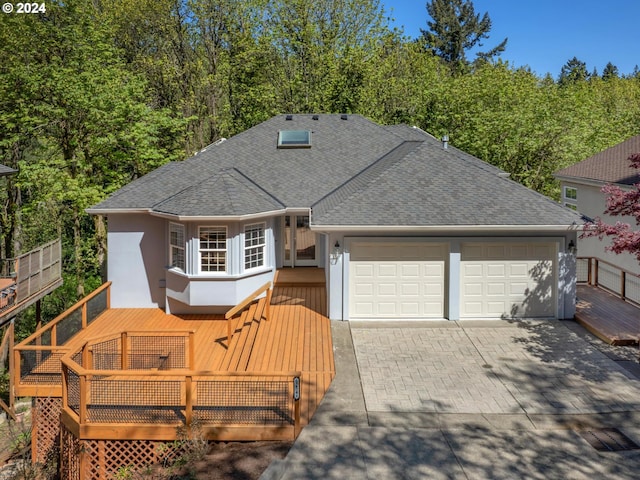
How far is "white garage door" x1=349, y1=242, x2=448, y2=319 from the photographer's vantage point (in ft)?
43.7

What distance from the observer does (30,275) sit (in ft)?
45.5

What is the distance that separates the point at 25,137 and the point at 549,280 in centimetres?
2143

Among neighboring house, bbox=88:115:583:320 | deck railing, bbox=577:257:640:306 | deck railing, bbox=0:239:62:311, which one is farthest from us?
deck railing, bbox=577:257:640:306

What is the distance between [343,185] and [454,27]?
39999 mm

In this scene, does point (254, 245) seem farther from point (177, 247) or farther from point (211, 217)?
point (177, 247)

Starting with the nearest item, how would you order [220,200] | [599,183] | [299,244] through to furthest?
[220,200], [299,244], [599,183]

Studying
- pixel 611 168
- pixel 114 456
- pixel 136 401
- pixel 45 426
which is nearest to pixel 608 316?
pixel 611 168

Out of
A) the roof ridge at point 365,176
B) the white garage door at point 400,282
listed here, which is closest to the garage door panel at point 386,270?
the white garage door at point 400,282

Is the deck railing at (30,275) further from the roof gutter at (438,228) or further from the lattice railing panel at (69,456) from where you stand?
the roof gutter at (438,228)

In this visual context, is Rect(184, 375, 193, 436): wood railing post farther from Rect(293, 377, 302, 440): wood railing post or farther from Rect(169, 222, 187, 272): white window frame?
Rect(169, 222, 187, 272): white window frame

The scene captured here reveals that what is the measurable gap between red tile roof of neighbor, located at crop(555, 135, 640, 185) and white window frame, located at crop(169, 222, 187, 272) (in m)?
14.8

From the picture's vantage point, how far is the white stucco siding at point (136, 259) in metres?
14.9

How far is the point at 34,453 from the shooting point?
33.7ft

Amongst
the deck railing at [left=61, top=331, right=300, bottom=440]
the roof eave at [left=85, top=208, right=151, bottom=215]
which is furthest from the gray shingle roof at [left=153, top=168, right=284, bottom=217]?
the deck railing at [left=61, top=331, right=300, bottom=440]
